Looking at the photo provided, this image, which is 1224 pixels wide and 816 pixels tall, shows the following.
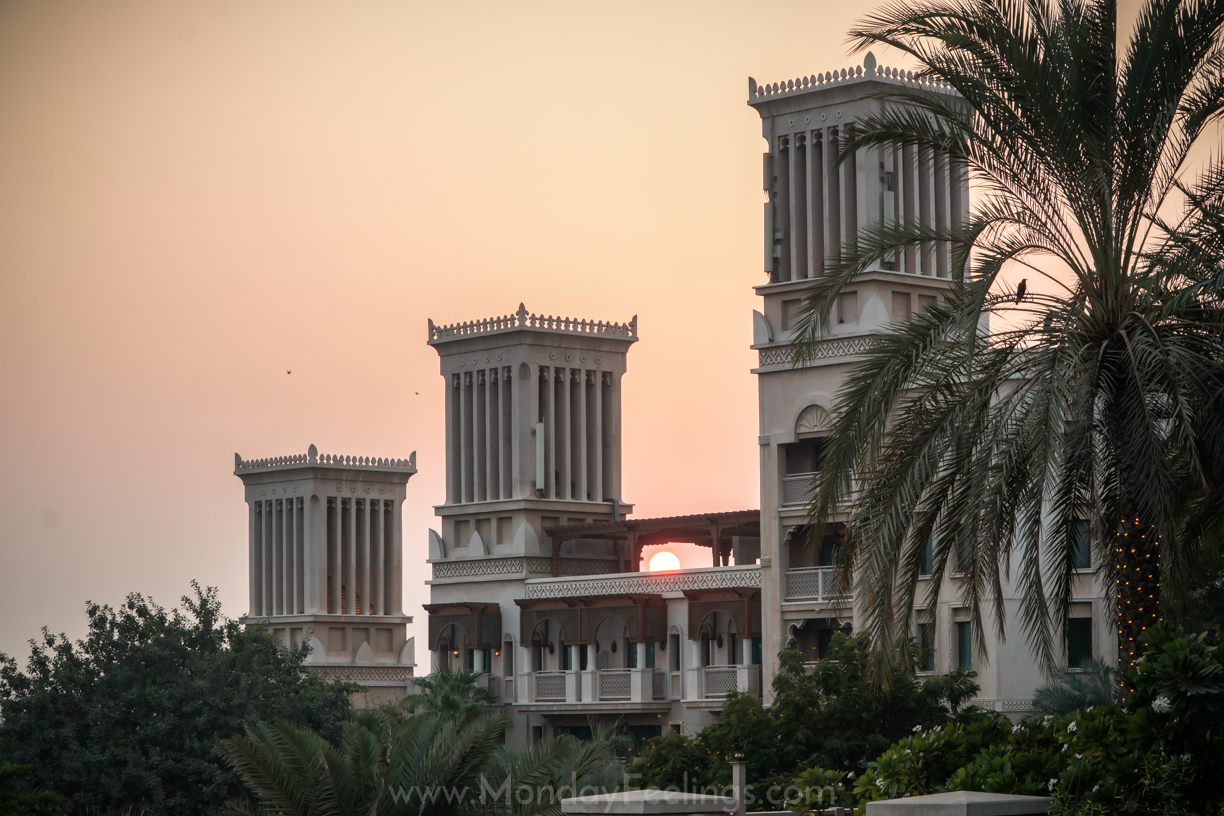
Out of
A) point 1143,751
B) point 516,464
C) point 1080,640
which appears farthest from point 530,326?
point 1143,751

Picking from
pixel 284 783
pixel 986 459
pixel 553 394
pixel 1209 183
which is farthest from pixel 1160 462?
pixel 553 394

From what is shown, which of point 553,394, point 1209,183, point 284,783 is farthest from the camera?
point 553,394

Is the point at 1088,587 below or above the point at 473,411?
below

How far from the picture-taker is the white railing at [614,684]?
59625mm

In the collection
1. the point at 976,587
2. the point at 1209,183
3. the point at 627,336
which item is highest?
the point at 627,336

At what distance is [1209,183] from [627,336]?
5057 cm

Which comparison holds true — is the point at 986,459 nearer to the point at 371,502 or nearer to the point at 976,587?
the point at 976,587

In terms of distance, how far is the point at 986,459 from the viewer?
2092 cm

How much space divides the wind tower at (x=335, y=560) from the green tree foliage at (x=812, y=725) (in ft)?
146

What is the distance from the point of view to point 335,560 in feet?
260

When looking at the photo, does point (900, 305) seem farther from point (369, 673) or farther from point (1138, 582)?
point (369, 673)

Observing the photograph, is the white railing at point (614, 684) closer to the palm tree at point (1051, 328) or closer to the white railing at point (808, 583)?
the white railing at point (808, 583)

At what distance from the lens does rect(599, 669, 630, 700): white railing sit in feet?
196

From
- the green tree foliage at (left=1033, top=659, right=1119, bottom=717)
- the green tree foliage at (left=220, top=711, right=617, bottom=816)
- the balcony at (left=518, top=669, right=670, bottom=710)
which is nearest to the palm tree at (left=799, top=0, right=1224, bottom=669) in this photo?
the green tree foliage at (left=220, top=711, right=617, bottom=816)
